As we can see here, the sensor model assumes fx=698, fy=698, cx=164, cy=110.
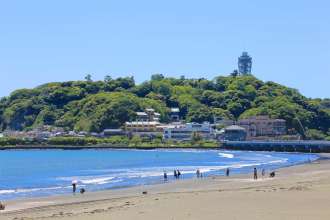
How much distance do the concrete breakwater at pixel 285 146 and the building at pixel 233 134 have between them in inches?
625

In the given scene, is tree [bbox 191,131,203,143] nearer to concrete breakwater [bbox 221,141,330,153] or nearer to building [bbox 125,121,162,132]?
concrete breakwater [bbox 221,141,330,153]

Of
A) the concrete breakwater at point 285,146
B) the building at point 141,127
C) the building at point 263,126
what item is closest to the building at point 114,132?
the building at point 141,127

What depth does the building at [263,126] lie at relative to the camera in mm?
185875

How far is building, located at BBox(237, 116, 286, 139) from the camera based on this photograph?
185875 millimetres

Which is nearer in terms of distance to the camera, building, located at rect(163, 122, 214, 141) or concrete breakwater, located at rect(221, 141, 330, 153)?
concrete breakwater, located at rect(221, 141, 330, 153)

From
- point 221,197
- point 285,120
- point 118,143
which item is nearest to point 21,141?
point 118,143

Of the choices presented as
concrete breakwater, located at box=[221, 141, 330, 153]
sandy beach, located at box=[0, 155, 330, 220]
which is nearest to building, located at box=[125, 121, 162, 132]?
concrete breakwater, located at box=[221, 141, 330, 153]

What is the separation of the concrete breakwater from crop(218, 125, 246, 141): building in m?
15.9

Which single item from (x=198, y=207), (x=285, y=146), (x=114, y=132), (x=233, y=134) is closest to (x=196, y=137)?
(x=233, y=134)

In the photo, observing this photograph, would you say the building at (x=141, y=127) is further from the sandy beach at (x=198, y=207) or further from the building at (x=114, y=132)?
the sandy beach at (x=198, y=207)

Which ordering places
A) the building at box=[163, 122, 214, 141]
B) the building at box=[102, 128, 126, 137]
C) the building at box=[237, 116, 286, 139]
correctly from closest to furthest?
1. the building at box=[163, 122, 214, 141]
2. the building at box=[237, 116, 286, 139]
3. the building at box=[102, 128, 126, 137]

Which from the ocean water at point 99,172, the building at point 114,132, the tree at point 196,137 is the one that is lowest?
the ocean water at point 99,172

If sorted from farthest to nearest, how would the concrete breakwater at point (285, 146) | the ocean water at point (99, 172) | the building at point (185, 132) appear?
the building at point (185, 132) < the concrete breakwater at point (285, 146) < the ocean water at point (99, 172)

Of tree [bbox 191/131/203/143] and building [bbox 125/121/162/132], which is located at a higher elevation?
building [bbox 125/121/162/132]
